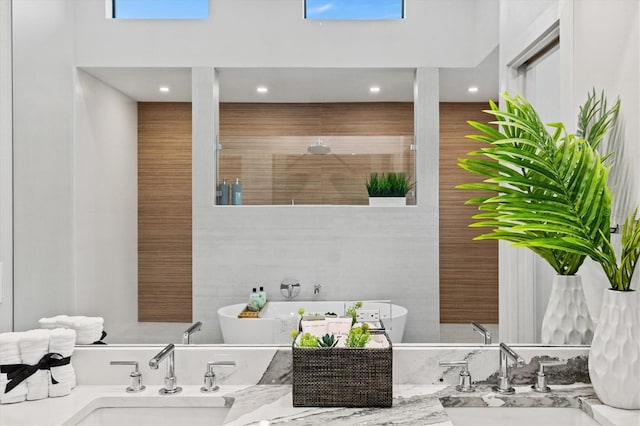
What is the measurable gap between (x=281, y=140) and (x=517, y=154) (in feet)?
2.51

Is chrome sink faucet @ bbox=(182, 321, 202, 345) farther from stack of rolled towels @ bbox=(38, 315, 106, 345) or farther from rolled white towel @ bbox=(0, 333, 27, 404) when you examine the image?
rolled white towel @ bbox=(0, 333, 27, 404)

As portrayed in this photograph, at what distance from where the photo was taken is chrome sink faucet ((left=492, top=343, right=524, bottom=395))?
1.51 metres

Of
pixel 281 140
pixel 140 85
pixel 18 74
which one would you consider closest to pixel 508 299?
pixel 281 140

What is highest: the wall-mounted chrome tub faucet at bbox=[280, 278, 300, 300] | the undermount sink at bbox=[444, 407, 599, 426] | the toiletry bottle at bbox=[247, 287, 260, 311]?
the wall-mounted chrome tub faucet at bbox=[280, 278, 300, 300]

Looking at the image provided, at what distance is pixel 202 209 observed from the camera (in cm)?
154

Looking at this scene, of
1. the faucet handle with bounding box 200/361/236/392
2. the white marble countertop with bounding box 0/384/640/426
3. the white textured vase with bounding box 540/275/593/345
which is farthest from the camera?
the white textured vase with bounding box 540/275/593/345

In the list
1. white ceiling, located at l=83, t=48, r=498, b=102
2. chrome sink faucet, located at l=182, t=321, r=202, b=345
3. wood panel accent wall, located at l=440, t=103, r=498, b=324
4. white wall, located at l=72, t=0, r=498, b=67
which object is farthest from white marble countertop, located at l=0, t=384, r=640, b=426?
white wall, located at l=72, t=0, r=498, b=67

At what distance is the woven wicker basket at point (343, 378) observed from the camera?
1.34 metres

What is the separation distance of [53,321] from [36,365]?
0.19 m

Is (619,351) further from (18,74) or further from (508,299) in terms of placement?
(18,74)

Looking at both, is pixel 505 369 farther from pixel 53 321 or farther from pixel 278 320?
pixel 53 321

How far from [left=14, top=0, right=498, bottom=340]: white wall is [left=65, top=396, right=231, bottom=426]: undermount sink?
24cm

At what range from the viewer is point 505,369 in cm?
154

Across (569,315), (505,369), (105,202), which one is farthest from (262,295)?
(569,315)
